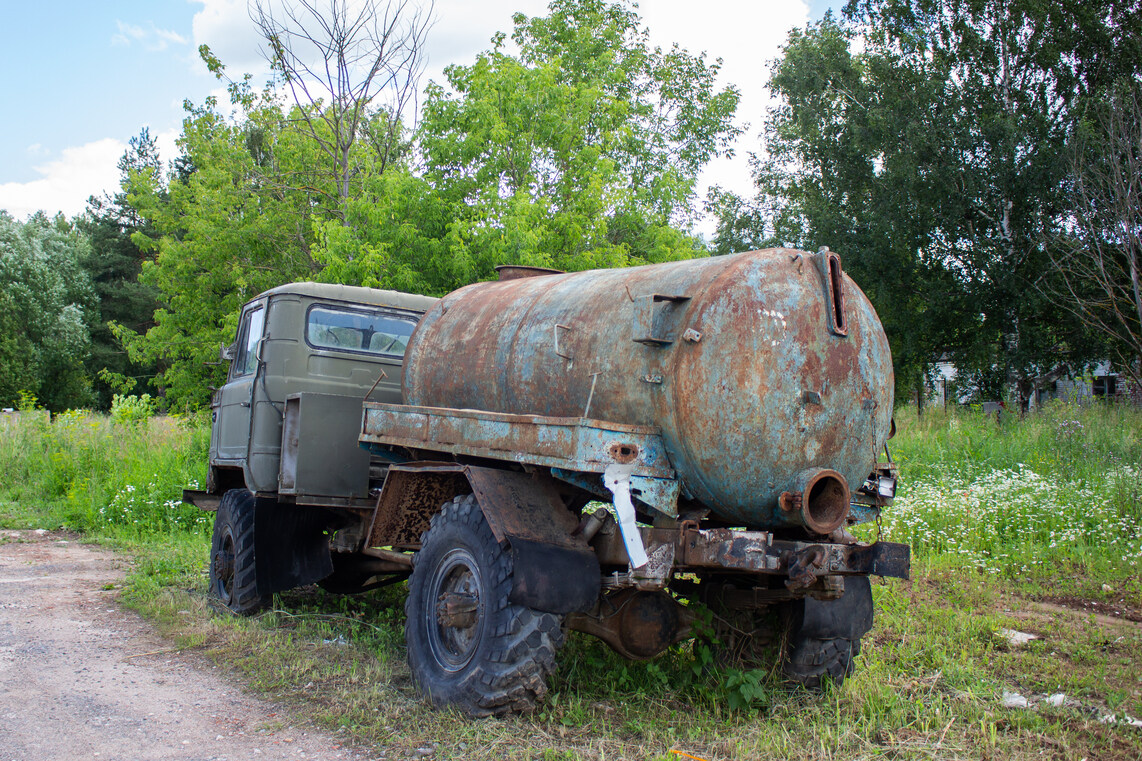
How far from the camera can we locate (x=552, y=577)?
426 cm

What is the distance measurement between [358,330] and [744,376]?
435cm

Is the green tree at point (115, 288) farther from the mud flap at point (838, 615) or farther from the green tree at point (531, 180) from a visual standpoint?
the mud flap at point (838, 615)

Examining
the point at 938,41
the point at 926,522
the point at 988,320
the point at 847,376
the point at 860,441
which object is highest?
the point at 938,41

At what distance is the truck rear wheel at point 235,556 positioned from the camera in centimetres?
705

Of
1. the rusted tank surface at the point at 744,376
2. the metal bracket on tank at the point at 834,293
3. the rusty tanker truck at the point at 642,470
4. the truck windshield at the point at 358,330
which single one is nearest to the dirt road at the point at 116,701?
the rusty tanker truck at the point at 642,470

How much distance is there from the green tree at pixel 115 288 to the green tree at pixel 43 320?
762 mm

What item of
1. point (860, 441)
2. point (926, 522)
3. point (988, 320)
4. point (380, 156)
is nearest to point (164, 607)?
point (860, 441)

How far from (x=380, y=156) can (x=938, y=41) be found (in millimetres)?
16257

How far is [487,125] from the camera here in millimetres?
12625

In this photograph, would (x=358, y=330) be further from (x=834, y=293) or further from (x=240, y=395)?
(x=834, y=293)

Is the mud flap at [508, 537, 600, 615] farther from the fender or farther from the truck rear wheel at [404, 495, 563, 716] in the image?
the truck rear wheel at [404, 495, 563, 716]

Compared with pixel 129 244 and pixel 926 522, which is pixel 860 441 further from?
pixel 129 244

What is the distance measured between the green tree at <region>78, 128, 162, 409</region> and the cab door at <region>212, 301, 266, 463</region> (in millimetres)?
36635

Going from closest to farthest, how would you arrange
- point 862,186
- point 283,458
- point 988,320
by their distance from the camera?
point 283,458, point 988,320, point 862,186
